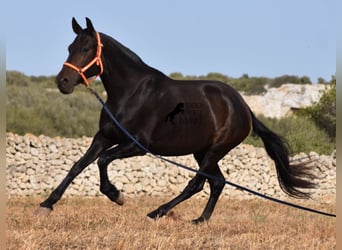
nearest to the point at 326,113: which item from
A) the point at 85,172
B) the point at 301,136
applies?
the point at 301,136

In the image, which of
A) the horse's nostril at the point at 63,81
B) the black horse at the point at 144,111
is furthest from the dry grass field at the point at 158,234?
the horse's nostril at the point at 63,81

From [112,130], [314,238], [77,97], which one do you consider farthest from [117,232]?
[77,97]

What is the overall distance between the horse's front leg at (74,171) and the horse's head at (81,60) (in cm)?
69

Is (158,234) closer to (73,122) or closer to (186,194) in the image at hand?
(186,194)

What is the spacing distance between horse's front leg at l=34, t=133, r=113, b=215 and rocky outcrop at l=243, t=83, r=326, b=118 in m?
27.4

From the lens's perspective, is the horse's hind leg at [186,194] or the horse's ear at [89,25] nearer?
the horse's ear at [89,25]

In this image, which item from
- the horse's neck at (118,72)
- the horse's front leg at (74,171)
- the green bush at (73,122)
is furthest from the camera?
the green bush at (73,122)

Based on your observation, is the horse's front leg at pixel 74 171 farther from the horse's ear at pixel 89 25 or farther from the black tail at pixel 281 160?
the black tail at pixel 281 160

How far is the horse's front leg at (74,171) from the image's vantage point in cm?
731

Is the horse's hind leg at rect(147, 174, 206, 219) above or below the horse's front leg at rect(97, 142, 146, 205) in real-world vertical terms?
below

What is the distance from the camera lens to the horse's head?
7.18 meters

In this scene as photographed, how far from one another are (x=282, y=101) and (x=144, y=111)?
96.8ft

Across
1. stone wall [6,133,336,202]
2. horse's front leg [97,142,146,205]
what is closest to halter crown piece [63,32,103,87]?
horse's front leg [97,142,146,205]

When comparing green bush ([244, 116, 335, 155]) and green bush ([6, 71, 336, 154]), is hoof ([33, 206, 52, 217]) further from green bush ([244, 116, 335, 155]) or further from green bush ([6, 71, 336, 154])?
green bush ([6, 71, 336, 154])
